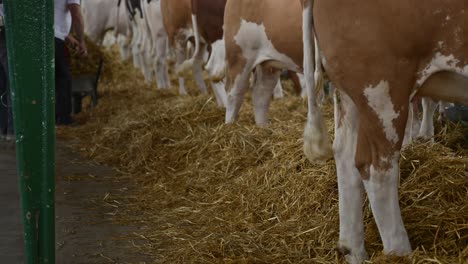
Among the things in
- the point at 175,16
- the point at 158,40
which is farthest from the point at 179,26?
the point at 158,40

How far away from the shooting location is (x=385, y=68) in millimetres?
3385

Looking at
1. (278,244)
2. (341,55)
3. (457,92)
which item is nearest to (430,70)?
(457,92)

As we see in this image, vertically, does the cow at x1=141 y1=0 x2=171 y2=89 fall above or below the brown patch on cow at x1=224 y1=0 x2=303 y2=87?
below

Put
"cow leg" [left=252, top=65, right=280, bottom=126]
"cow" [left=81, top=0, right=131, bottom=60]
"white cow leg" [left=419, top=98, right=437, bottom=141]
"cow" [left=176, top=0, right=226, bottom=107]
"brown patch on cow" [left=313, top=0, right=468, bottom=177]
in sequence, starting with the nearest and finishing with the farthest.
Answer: "brown patch on cow" [left=313, top=0, right=468, bottom=177]
"white cow leg" [left=419, top=98, right=437, bottom=141]
"cow leg" [left=252, top=65, right=280, bottom=126]
"cow" [left=176, top=0, right=226, bottom=107]
"cow" [left=81, top=0, right=131, bottom=60]

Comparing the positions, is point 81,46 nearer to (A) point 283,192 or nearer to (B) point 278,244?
(A) point 283,192

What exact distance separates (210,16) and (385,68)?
200 inches

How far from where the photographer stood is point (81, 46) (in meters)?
8.50

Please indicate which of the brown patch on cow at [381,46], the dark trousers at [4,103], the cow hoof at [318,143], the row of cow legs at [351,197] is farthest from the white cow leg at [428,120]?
the dark trousers at [4,103]

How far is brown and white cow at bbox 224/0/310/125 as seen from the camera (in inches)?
247

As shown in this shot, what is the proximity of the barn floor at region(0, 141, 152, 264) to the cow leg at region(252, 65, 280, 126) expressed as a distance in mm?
1451

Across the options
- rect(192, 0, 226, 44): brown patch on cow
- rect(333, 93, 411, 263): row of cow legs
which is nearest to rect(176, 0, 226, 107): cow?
rect(192, 0, 226, 44): brown patch on cow

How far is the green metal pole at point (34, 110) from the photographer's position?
123 inches

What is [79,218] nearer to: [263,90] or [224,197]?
[224,197]

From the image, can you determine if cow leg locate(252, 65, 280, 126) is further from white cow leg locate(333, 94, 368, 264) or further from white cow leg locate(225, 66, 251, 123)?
white cow leg locate(333, 94, 368, 264)
